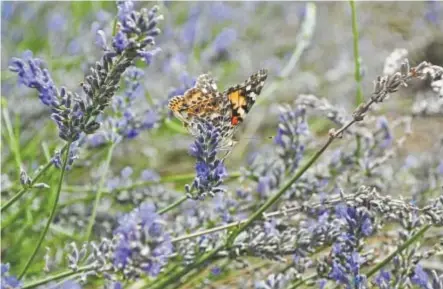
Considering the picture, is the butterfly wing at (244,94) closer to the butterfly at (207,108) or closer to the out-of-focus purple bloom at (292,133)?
the butterfly at (207,108)

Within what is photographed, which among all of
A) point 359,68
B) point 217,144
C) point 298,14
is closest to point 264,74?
point 217,144

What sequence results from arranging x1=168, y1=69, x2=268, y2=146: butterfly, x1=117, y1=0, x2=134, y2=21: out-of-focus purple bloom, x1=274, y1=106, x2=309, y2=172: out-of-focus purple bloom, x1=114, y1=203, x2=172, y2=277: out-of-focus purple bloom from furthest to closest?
x1=274, y1=106, x2=309, y2=172: out-of-focus purple bloom
x1=168, y1=69, x2=268, y2=146: butterfly
x1=117, y1=0, x2=134, y2=21: out-of-focus purple bloom
x1=114, y1=203, x2=172, y2=277: out-of-focus purple bloom

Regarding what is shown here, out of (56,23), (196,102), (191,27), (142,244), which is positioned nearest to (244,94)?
(196,102)

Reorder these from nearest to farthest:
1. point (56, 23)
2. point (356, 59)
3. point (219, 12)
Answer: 1. point (356, 59)
2. point (56, 23)
3. point (219, 12)

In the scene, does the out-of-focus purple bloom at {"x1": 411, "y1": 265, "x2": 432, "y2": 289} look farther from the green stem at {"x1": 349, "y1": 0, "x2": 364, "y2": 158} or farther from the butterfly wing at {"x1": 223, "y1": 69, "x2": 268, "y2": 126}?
the green stem at {"x1": 349, "y1": 0, "x2": 364, "y2": 158}

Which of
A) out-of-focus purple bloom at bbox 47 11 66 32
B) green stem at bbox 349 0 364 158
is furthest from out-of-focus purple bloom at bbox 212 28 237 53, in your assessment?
green stem at bbox 349 0 364 158

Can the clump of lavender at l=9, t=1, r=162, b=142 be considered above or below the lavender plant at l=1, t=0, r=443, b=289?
above

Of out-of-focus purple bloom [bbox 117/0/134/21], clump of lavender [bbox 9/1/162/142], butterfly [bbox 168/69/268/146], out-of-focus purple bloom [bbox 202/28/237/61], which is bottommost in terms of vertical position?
butterfly [bbox 168/69/268/146]

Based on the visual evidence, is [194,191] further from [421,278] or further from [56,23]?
[56,23]
